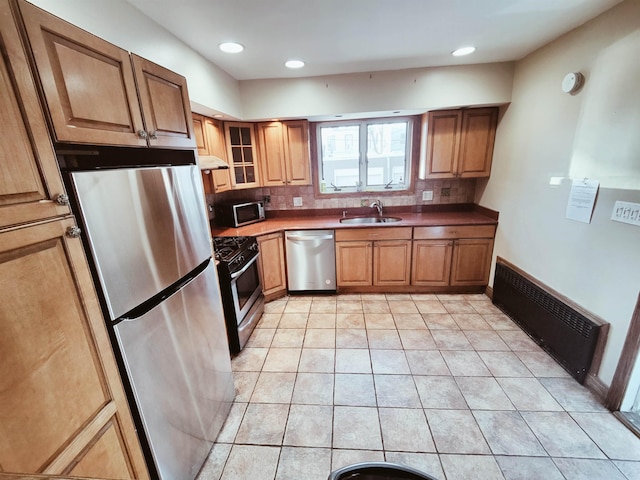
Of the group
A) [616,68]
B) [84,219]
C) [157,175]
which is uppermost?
[616,68]

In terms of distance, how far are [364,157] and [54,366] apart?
340 centimetres

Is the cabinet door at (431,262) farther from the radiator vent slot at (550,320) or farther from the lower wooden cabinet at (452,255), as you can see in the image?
the radiator vent slot at (550,320)

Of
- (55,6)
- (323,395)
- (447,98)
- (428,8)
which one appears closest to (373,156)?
(447,98)

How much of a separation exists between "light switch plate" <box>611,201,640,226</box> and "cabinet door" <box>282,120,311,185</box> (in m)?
2.61

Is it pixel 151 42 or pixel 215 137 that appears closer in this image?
pixel 151 42

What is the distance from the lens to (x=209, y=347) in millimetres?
1564

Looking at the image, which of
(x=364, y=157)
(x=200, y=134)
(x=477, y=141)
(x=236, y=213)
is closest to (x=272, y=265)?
(x=236, y=213)

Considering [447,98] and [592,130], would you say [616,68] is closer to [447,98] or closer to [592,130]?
[592,130]

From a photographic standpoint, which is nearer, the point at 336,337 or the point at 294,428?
the point at 294,428

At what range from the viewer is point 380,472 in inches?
34.9

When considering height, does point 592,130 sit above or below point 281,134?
below

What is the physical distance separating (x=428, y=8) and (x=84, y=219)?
213 centimetres

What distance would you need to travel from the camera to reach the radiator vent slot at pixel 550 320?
186 cm

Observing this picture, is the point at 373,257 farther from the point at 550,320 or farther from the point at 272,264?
the point at 550,320
